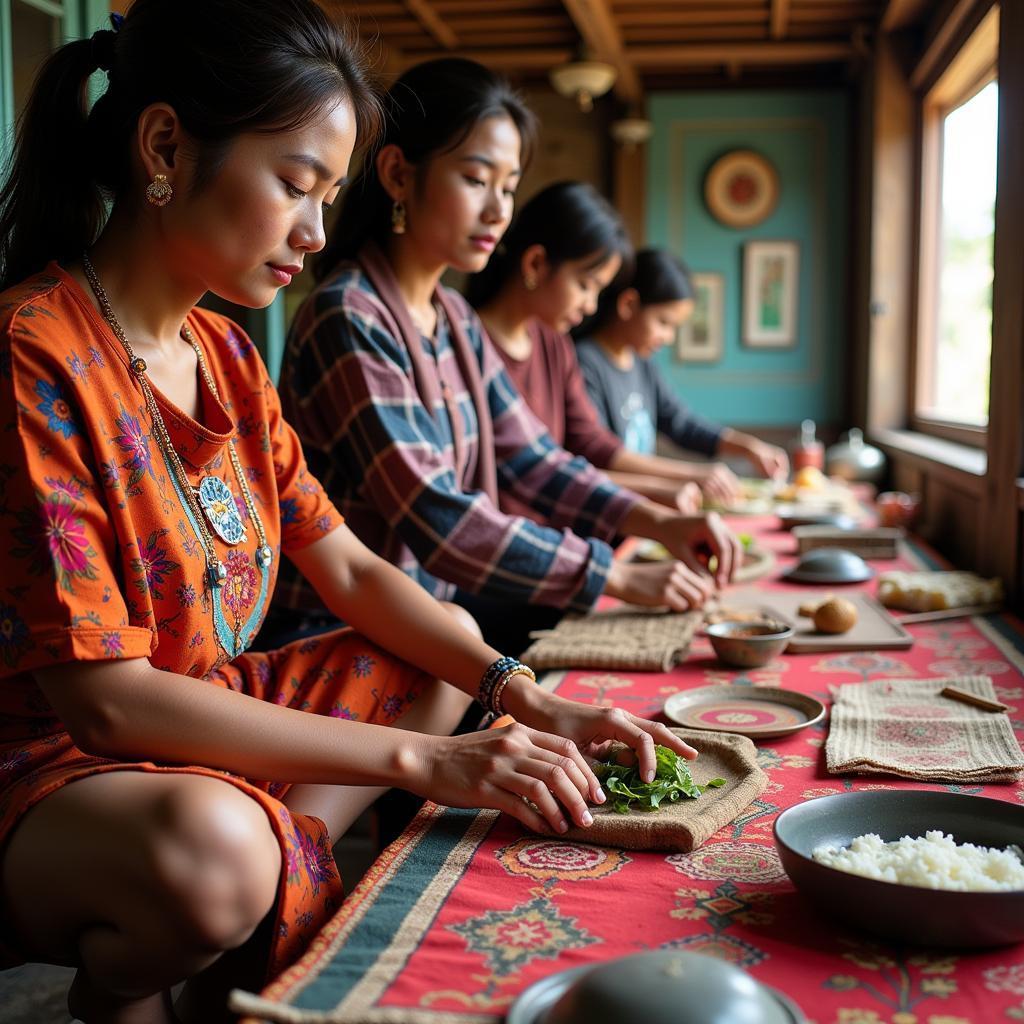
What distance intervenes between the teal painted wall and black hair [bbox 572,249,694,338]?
249 centimetres

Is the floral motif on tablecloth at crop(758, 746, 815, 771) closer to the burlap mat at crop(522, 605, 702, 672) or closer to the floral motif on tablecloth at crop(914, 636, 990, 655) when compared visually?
the burlap mat at crop(522, 605, 702, 672)

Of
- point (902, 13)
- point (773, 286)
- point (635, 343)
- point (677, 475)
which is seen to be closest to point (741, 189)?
point (773, 286)

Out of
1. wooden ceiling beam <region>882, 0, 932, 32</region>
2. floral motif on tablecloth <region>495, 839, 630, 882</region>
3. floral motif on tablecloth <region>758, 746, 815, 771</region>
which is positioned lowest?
floral motif on tablecloth <region>758, 746, 815, 771</region>

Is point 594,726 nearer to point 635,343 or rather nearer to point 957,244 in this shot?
point 635,343

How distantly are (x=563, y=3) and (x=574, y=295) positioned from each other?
2.85m

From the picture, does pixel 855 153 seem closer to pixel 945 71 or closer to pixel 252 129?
pixel 945 71

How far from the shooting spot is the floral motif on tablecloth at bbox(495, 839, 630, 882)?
1.03m

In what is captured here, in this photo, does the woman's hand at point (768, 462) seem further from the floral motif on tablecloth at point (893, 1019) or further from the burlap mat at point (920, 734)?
the floral motif on tablecloth at point (893, 1019)

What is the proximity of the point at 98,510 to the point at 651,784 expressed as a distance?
63 centimetres

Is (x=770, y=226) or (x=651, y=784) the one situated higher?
(x=770, y=226)

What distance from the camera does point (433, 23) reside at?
19.1 ft

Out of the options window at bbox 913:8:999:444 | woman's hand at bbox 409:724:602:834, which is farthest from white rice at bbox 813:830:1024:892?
window at bbox 913:8:999:444

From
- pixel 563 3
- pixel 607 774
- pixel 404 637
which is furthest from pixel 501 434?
pixel 563 3

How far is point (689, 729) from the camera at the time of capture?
55.7 inches
